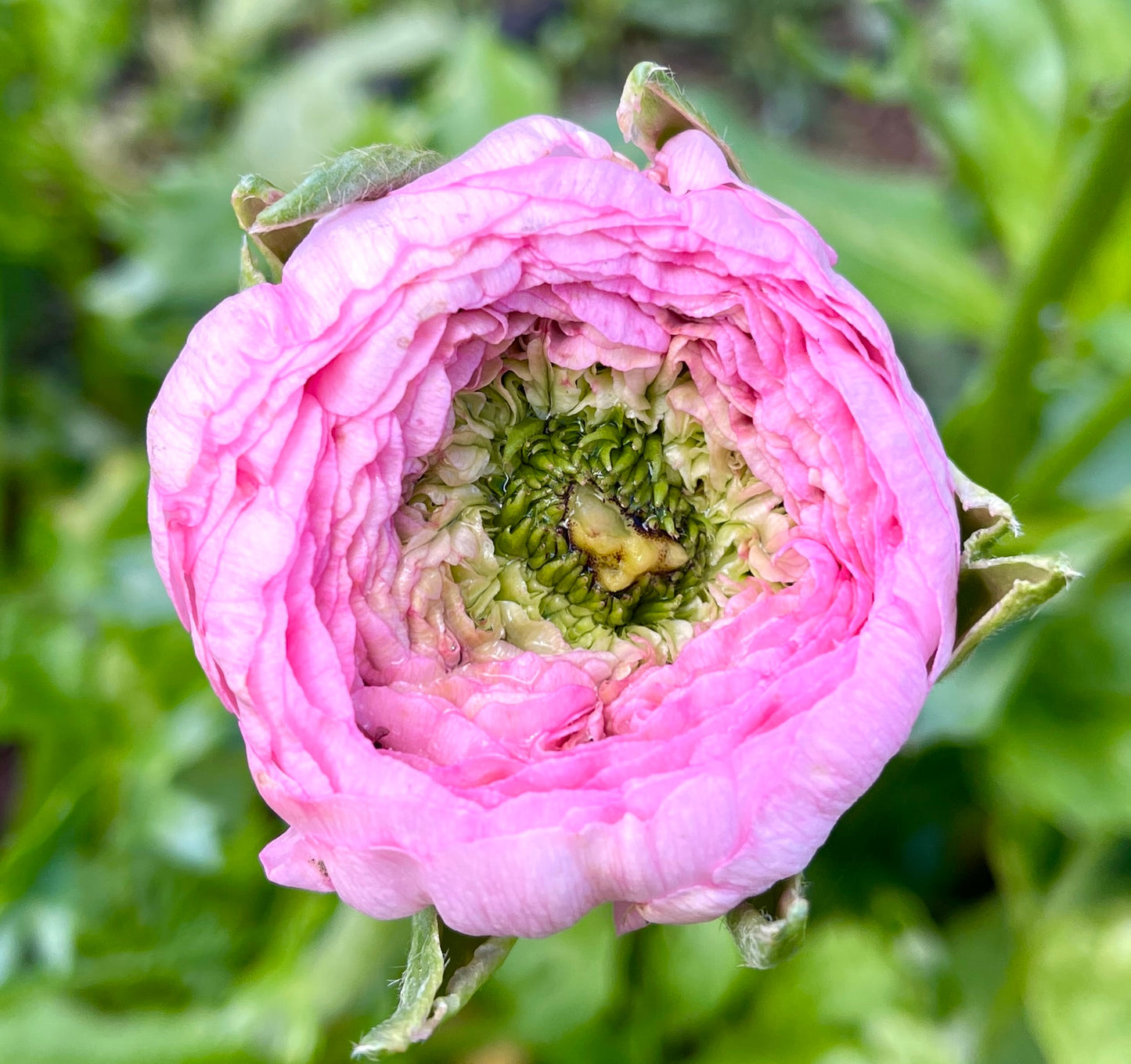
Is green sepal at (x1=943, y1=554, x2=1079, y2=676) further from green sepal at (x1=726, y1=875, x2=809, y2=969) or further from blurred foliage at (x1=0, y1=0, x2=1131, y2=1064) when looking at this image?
blurred foliage at (x1=0, y1=0, x2=1131, y2=1064)

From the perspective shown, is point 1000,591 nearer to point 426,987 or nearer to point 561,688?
point 561,688

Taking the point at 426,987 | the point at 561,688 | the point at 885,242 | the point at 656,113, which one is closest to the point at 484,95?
the point at 885,242

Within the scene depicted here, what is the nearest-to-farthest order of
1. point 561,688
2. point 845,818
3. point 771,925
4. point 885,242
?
point 771,925 < point 561,688 < point 845,818 < point 885,242

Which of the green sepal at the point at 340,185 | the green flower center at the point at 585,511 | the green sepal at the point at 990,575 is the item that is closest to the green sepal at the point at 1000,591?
the green sepal at the point at 990,575

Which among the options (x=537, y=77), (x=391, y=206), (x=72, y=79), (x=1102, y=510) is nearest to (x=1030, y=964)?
(x=1102, y=510)

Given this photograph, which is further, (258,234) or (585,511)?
(585,511)

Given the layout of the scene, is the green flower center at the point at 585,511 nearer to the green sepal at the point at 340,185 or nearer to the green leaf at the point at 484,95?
the green sepal at the point at 340,185

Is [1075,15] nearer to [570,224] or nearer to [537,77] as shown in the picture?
[537,77]
